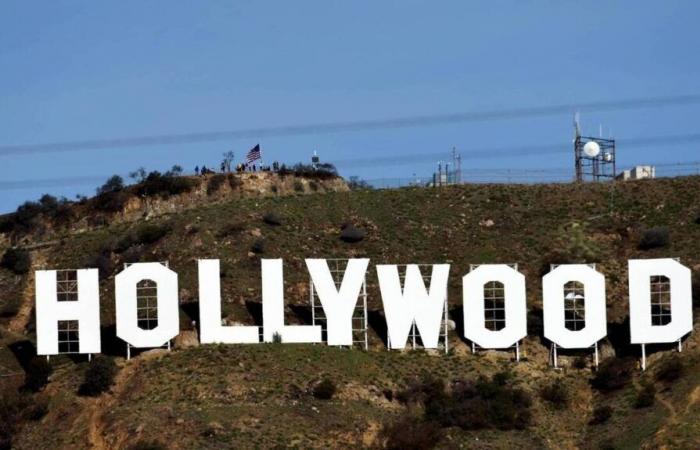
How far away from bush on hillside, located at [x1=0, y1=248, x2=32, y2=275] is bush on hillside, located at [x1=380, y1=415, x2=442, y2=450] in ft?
120

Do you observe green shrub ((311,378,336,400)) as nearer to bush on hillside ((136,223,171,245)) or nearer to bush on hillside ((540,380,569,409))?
bush on hillside ((540,380,569,409))

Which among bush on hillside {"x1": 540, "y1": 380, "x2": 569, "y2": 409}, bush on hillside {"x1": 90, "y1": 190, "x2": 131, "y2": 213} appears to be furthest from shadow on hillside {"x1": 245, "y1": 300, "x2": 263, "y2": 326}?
bush on hillside {"x1": 90, "y1": 190, "x2": 131, "y2": 213}

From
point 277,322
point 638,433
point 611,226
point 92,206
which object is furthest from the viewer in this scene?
point 92,206

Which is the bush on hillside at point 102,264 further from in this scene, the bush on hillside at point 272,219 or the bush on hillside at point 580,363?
the bush on hillside at point 580,363

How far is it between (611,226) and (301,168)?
83.2 ft

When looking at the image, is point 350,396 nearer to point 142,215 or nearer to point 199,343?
point 199,343

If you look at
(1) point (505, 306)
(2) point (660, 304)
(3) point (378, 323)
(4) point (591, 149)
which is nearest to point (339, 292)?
(3) point (378, 323)

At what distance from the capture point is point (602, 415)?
308 ft

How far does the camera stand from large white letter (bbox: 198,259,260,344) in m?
99.0

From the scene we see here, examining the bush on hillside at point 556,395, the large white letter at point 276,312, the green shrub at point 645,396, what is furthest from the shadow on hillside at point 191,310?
the green shrub at point 645,396

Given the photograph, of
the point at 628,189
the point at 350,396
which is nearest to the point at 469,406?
the point at 350,396

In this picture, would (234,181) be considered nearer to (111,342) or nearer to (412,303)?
(111,342)

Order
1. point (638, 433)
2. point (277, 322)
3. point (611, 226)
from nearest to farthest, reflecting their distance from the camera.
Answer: point (638, 433)
point (277, 322)
point (611, 226)

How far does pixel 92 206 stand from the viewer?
12850cm
